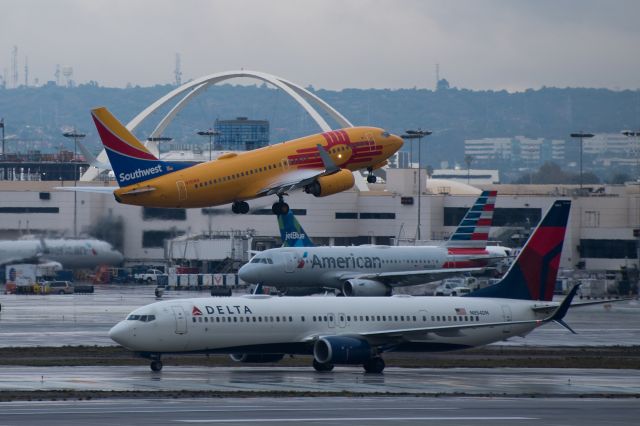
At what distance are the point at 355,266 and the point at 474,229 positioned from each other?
14.1 m

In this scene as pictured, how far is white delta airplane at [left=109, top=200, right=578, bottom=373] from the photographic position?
68.8 m

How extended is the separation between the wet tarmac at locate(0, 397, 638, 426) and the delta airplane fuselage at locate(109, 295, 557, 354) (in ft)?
48.1

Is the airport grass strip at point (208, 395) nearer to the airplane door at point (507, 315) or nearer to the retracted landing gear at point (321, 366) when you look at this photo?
the retracted landing gear at point (321, 366)

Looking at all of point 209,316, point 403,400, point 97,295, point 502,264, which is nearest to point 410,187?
point 502,264

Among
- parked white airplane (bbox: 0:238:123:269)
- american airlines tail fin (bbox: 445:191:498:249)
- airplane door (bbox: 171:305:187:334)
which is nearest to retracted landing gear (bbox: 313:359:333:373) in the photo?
airplane door (bbox: 171:305:187:334)

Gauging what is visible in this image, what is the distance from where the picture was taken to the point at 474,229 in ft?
408

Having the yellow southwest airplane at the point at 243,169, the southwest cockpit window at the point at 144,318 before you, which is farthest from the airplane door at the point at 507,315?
the southwest cockpit window at the point at 144,318

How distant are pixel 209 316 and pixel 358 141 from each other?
16166 millimetres

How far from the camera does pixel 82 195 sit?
160m

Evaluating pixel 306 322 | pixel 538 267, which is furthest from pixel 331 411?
pixel 538 267

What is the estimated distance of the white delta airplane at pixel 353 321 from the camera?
68.8m

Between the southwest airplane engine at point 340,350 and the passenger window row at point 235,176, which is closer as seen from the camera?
the southwest airplane engine at point 340,350

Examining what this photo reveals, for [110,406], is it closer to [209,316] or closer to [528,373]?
[209,316]

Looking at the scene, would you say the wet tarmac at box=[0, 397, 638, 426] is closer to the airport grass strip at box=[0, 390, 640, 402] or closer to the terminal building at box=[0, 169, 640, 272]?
the airport grass strip at box=[0, 390, 640, 402]
